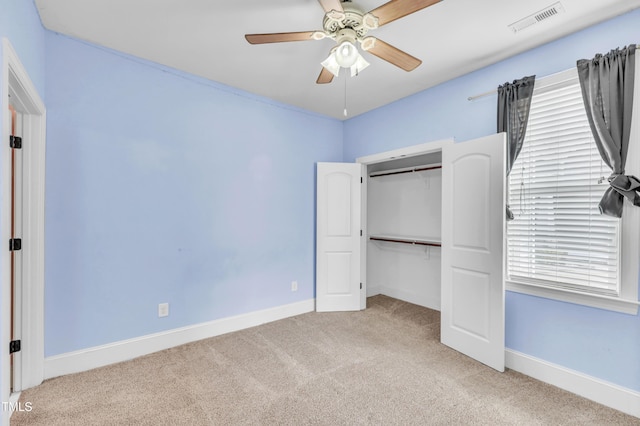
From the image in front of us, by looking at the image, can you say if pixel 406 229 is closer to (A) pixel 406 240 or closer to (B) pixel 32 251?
(A) pixel 406 240

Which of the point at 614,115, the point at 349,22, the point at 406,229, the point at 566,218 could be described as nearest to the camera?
the point at 349,22

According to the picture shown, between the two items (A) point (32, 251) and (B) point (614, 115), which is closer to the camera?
(B) point (614, 115)

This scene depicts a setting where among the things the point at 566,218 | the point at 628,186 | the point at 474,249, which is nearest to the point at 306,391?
the point at 474,249

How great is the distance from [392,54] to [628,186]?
181 centimetres

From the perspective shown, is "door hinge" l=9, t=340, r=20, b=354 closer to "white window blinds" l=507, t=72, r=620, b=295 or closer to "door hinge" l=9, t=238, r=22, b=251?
"door hinge" l=9, t=238, r=22, b=251

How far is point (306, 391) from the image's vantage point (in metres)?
2.18

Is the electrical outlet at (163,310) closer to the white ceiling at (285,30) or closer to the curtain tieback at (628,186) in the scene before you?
the white ceiling at (285,30)

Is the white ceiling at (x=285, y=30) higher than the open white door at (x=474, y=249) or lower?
higher

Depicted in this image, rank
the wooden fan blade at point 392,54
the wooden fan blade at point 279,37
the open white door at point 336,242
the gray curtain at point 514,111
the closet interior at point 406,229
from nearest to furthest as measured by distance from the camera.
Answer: the wooden fan blade at point 279,37
the wooden fan blade at point 392,54
the gray curtain at point 514,111
the open white door at point 336,242
the closet interior at point 406,229

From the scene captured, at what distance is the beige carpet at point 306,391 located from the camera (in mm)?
1903

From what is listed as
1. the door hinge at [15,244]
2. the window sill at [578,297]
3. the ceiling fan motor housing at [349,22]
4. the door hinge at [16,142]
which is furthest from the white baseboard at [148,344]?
the ceiling fan motor housing at [349,22]

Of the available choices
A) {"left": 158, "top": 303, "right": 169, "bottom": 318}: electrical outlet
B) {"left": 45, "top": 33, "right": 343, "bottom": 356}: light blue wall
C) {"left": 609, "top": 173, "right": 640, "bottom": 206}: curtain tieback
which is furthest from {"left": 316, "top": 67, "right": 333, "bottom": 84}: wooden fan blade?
{"left": 158, "top": 303, "right": 169, "bottom": 318}: electrical outlet

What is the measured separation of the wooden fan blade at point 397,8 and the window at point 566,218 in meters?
1.54

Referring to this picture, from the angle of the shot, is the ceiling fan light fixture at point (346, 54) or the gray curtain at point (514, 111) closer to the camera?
the ceiling fan light fixture at point (346, 54)
